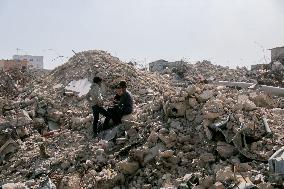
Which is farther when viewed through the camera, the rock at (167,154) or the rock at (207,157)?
the rock at (167,154)

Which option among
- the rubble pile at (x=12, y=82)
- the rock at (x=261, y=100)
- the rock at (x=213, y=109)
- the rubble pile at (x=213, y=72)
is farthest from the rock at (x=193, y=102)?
the rubble pile at (x=213, y=72)

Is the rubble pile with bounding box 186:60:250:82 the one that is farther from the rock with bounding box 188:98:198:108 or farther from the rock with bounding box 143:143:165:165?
the rock with bounding box 143:143:165:165

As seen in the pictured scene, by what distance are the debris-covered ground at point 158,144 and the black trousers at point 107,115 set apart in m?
0.18

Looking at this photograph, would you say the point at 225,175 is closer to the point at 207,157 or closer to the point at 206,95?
the point at 207,157

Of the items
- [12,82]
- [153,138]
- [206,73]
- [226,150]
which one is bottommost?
[226,150]

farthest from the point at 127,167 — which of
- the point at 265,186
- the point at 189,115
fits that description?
the point at 265,186

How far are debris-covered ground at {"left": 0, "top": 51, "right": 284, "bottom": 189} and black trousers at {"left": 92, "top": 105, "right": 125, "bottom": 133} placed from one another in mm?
177

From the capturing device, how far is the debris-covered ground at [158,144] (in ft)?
19.1

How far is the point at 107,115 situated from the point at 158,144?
5.09 feet

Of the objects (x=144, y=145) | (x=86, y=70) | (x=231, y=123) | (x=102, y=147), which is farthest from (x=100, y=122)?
(x=86, y=70)

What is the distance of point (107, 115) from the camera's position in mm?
7883

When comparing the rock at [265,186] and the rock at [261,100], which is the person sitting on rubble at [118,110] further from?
the rock at [265,186]

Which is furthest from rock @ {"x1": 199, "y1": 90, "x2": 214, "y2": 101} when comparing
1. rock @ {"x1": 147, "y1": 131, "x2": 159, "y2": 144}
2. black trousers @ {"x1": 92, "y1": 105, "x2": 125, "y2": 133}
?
black trousers @ {"x1": 92, "y1": 105, "x2": 125, "y2": 133}

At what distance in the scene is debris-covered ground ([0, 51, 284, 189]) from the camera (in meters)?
5.82
